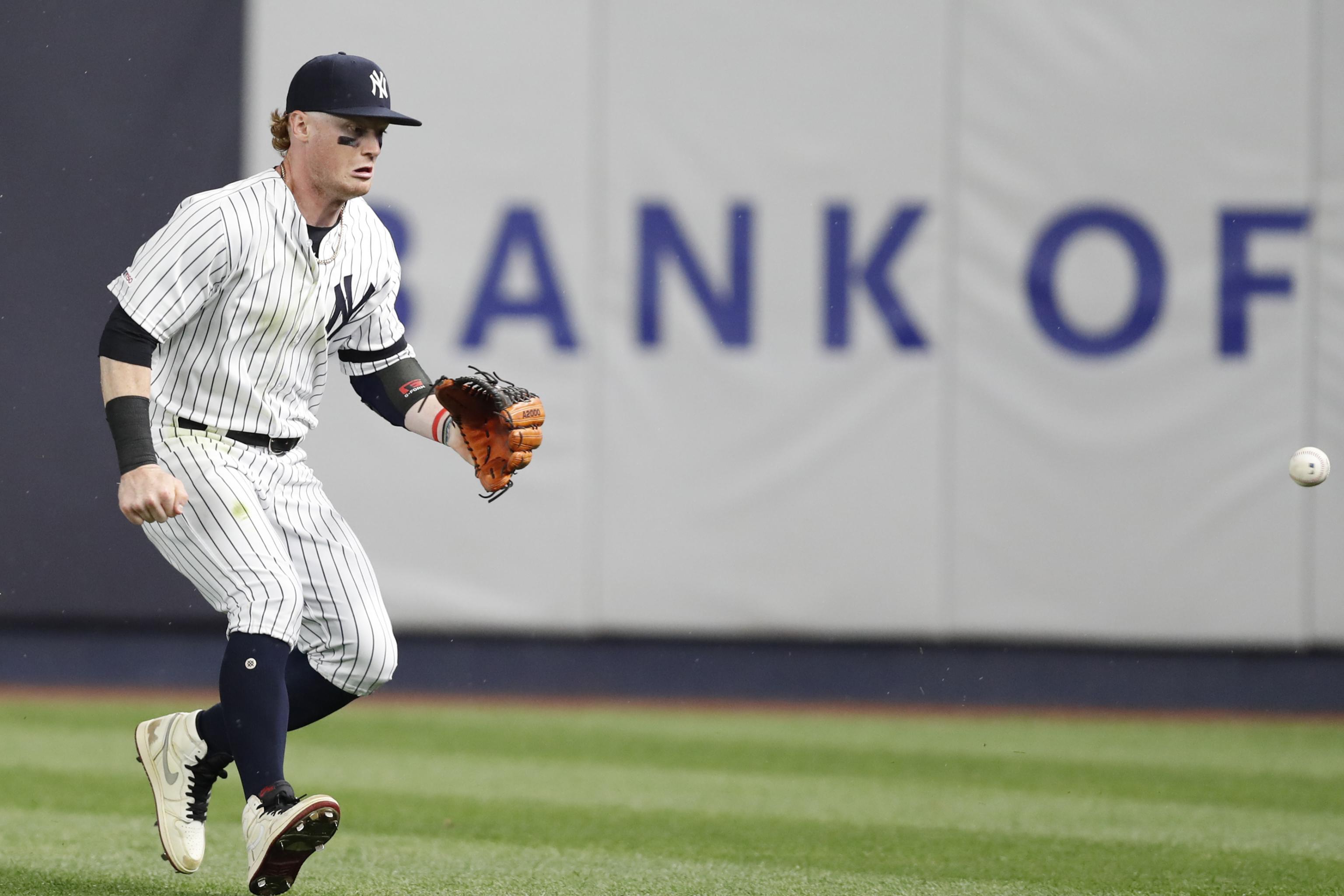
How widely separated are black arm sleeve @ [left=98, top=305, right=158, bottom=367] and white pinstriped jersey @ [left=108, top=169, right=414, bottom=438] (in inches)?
0.8

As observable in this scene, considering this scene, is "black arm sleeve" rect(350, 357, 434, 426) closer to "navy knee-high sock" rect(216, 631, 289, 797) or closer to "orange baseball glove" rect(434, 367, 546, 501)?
"orange baseball glove" rect(434, 367, 546, 501)

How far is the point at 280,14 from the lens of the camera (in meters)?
7.98

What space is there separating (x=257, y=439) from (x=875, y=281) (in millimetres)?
4936

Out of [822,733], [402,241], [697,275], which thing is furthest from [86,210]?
[822,733]

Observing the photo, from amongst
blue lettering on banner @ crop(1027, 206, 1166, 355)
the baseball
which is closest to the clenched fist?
the baseball

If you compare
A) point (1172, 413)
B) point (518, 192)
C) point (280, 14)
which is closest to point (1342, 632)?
point (1172, 413)

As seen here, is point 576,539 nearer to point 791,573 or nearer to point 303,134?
point 791,573

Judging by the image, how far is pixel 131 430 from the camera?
3.12 metres

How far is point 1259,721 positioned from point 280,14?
5.79 metres

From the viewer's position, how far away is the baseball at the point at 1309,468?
505cm

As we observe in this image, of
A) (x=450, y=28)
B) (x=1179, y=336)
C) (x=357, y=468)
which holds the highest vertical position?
(x=450, y=28)

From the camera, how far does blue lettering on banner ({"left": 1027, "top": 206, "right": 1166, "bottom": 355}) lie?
307 inches

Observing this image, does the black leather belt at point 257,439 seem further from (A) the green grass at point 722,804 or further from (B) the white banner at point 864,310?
(B) the white banner at point 864,310

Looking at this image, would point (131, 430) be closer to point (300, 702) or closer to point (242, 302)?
point (242, 302)
